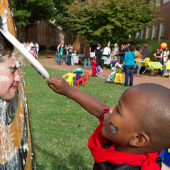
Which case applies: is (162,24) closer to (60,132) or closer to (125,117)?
(60,132)

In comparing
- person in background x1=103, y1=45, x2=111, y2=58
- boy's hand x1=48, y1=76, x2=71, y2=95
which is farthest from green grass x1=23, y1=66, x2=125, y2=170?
person in background x1=103, y1=45, x2=111, y2=58

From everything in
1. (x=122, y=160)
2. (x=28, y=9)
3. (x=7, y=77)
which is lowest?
(x=122, y=160)

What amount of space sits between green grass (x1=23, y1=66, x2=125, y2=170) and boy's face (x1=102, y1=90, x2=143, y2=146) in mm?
2092

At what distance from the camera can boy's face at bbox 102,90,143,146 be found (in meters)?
0.99

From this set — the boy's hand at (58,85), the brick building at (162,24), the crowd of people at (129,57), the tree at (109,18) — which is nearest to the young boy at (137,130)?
the boy's hand at (58,85)

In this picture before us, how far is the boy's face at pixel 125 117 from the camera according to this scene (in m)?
0.99

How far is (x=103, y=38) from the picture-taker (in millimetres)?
17031

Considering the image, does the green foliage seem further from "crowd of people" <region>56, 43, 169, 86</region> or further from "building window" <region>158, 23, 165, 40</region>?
"building window" <region>158, 23, 165, 40</region>

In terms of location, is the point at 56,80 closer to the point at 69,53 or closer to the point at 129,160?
the point at 129,160

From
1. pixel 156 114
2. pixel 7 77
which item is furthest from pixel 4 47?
pixel 156 114

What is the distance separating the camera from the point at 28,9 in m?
20.2

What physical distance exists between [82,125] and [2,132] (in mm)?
3252

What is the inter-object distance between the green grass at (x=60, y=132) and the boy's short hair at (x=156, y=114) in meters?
2.24

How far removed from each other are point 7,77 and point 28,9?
70.4 feet
